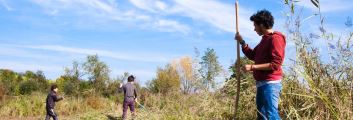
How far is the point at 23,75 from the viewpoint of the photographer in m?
43.0

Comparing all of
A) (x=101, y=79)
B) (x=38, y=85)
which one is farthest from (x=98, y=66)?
(x=38, y=85)

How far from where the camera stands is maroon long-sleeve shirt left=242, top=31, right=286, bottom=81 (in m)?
5.23

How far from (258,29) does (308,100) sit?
887 mm

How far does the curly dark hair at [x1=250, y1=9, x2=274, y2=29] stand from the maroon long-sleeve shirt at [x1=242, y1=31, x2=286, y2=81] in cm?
11

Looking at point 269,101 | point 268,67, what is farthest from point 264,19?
point 269,101

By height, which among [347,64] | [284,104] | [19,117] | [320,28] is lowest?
[19,117]

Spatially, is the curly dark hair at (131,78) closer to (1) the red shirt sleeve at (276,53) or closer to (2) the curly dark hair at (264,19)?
(2) the curly dark hair at (264,19)

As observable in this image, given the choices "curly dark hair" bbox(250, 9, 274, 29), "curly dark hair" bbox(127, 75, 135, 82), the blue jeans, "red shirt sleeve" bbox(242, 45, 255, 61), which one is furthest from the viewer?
"curly dark hair" bbox(127, 75, 135, 82)

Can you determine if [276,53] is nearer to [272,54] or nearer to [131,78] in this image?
[272,54]

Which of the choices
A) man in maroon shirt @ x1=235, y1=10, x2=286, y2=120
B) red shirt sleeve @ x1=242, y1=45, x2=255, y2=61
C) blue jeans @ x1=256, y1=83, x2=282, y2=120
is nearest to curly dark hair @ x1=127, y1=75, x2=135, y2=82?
red shirt sleeve @ x1=242, y1=45, x2=255, y2=61

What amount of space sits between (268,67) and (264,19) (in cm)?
53

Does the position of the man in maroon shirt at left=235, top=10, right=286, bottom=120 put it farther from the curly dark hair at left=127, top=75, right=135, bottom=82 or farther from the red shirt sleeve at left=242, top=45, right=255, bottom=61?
the curly dark hair at left=127, top=75, right=135, bottom=82

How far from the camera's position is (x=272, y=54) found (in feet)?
17.2

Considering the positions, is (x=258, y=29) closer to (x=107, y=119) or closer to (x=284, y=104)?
(x=284, y=104)
